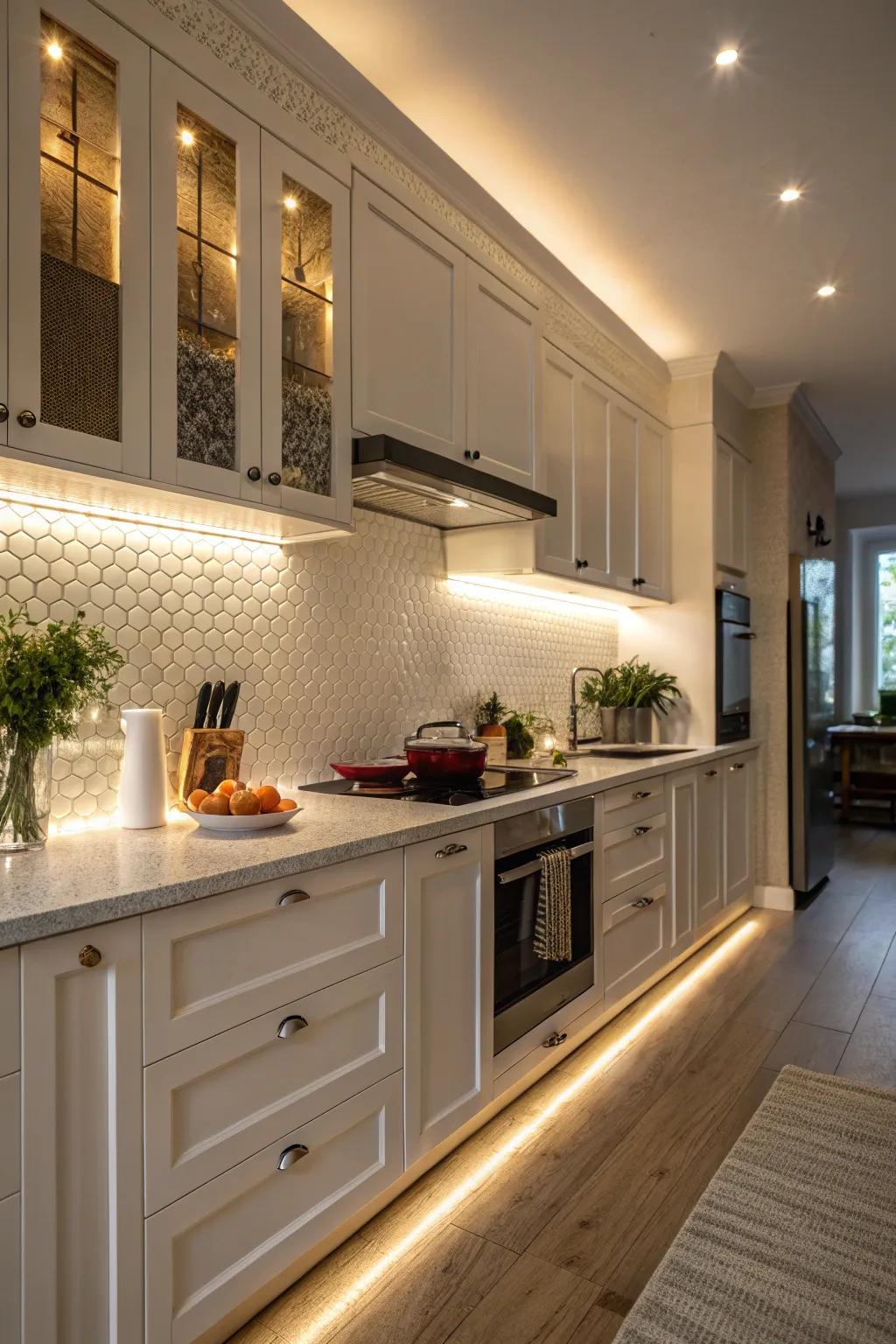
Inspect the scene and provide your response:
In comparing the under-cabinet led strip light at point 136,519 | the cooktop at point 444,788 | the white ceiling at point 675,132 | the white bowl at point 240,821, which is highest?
the white ceiling at point 675,132

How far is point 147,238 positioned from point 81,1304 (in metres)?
1.80

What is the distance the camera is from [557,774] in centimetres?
286

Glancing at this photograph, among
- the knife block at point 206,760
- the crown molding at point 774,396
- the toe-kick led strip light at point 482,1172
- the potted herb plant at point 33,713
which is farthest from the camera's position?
the crown molding at point 774,396

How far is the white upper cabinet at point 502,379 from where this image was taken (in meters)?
2.80

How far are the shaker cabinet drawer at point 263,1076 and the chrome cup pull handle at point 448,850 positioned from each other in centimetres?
26

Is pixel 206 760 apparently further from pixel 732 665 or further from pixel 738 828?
pixel 732 665

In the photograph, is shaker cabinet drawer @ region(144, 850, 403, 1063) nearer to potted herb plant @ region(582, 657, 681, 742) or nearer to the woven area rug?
the woven area rug

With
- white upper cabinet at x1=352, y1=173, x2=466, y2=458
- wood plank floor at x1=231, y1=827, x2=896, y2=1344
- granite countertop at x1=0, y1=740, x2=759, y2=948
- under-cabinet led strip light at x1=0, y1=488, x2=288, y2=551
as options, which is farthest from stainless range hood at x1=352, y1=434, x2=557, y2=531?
wood plank floor at x1=231, y1=827, x2=896, y2=1344

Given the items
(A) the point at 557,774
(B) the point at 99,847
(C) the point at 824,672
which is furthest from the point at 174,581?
(C) the point at 824,672

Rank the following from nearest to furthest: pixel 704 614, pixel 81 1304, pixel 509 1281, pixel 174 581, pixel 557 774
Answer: pixel 81 1304 < pixel 509 1281 < pixel 174 581 < pixel 557 774 < pixel 704 614

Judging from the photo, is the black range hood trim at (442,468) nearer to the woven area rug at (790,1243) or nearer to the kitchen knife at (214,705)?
the kitchen knife at (214,705)

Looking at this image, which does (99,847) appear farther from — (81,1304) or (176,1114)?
(81,1304)

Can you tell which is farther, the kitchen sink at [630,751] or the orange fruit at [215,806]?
the kitchen sink at [630,751]

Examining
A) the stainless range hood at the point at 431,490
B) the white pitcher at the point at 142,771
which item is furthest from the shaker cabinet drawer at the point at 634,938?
the white pitcher at the point at 142,771
